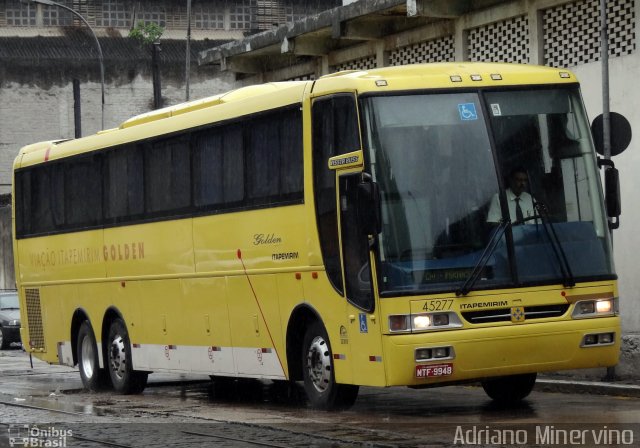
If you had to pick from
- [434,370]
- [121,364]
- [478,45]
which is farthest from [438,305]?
[478,45]

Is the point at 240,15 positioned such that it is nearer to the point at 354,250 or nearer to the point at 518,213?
the point at 354,250

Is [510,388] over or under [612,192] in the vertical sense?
under

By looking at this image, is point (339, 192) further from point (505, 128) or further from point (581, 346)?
point (581, 346)

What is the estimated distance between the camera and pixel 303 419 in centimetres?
1416

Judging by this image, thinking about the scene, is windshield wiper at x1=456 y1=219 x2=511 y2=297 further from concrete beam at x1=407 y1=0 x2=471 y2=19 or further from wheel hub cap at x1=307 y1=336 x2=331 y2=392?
concrete beam at x1=407 y1=0 x2=471 y2=19

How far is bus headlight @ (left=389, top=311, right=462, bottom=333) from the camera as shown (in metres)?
13.2

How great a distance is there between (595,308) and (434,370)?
5.81ft

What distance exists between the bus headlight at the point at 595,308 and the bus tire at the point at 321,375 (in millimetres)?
2413

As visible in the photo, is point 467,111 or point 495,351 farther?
point 467,111

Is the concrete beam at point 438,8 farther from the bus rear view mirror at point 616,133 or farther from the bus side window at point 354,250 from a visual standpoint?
the bus side window at point 354,250

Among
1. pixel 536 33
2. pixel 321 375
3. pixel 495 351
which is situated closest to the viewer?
pixel 495 351

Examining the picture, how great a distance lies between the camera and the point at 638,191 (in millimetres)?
18766

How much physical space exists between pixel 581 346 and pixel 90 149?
883cm

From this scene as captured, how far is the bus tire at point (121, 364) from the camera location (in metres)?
19.2
